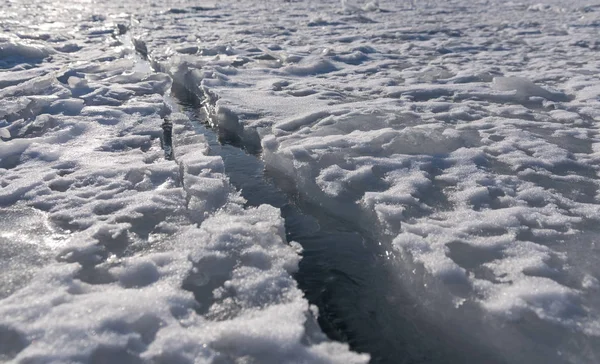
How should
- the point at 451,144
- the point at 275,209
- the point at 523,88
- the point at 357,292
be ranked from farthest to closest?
the point at 523,88 < the point at 451,144 < the point at 275,209 < the point at 357,292

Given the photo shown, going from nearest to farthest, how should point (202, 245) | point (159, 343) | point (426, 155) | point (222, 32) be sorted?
1. point (159, 343)
2. point (202, 245)
3. point (426, 155)
4. point (222, 32)

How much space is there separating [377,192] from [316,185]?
0.50 m

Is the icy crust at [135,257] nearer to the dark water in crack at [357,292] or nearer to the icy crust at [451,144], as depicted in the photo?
the dark water in crack at [357,292]

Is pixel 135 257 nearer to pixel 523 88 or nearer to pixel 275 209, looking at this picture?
pixel 275 209

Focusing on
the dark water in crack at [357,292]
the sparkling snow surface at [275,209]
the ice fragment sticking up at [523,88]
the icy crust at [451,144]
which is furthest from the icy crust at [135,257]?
the ice fragment sticking up at [523,88]

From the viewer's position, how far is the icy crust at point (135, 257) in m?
1.96

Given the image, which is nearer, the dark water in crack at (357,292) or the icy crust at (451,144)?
the dark water in crack at (357,292)

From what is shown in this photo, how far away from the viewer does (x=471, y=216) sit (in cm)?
293

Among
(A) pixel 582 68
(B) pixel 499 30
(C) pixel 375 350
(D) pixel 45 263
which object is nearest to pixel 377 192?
(C) pixel 375 350

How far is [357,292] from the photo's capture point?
2539 millimetres

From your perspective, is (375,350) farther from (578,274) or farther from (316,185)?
(316,185)

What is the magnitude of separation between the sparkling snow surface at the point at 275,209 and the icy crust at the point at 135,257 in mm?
12

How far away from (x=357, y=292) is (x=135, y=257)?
131 centimetres

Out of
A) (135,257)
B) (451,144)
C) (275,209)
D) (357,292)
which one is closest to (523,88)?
(451,144)
